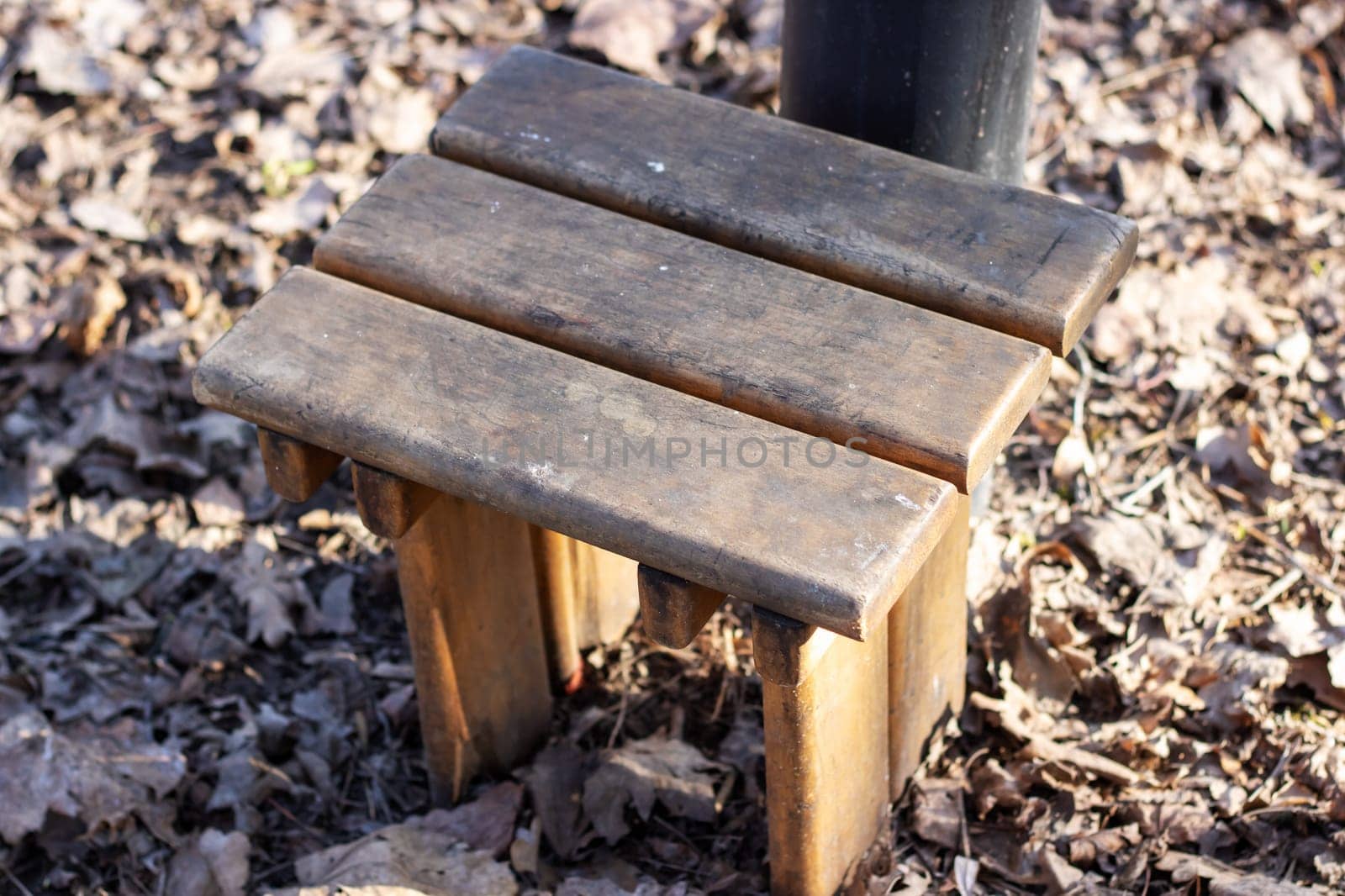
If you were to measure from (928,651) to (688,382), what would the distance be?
0.62 metres

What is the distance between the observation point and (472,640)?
2.12 metres

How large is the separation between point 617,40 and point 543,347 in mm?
1946

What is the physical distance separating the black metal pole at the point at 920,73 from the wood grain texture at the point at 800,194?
102mm

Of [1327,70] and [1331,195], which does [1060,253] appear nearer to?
[1331,195]

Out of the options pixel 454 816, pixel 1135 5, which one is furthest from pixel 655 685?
pixel 1135 5

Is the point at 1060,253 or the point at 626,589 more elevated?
the point at 1060,253

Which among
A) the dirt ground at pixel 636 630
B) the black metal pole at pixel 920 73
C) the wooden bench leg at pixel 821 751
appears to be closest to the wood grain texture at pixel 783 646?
the wooden bench leg at pixel 821 751

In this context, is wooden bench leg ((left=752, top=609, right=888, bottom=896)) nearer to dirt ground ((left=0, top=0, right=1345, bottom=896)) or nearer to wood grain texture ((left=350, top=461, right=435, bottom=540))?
dirt ground ((left=0, top=0, right=1345, bottom=896))

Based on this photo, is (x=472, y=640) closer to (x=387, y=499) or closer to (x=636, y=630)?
(x=387, y=499)

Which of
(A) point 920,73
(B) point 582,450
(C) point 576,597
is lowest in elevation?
(C) point 576,597

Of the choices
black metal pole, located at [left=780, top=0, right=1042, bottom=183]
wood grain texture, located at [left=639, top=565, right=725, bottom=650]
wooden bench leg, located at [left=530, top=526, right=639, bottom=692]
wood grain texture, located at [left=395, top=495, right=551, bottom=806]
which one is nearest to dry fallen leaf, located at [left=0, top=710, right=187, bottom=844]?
wood grain texture, located at [left=395, top=495, right=551, bottom=806]

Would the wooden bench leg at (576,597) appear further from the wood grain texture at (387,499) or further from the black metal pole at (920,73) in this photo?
the black metal pole at (920,73)

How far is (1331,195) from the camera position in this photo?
3.21 metres

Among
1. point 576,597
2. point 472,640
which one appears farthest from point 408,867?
point 576,597
